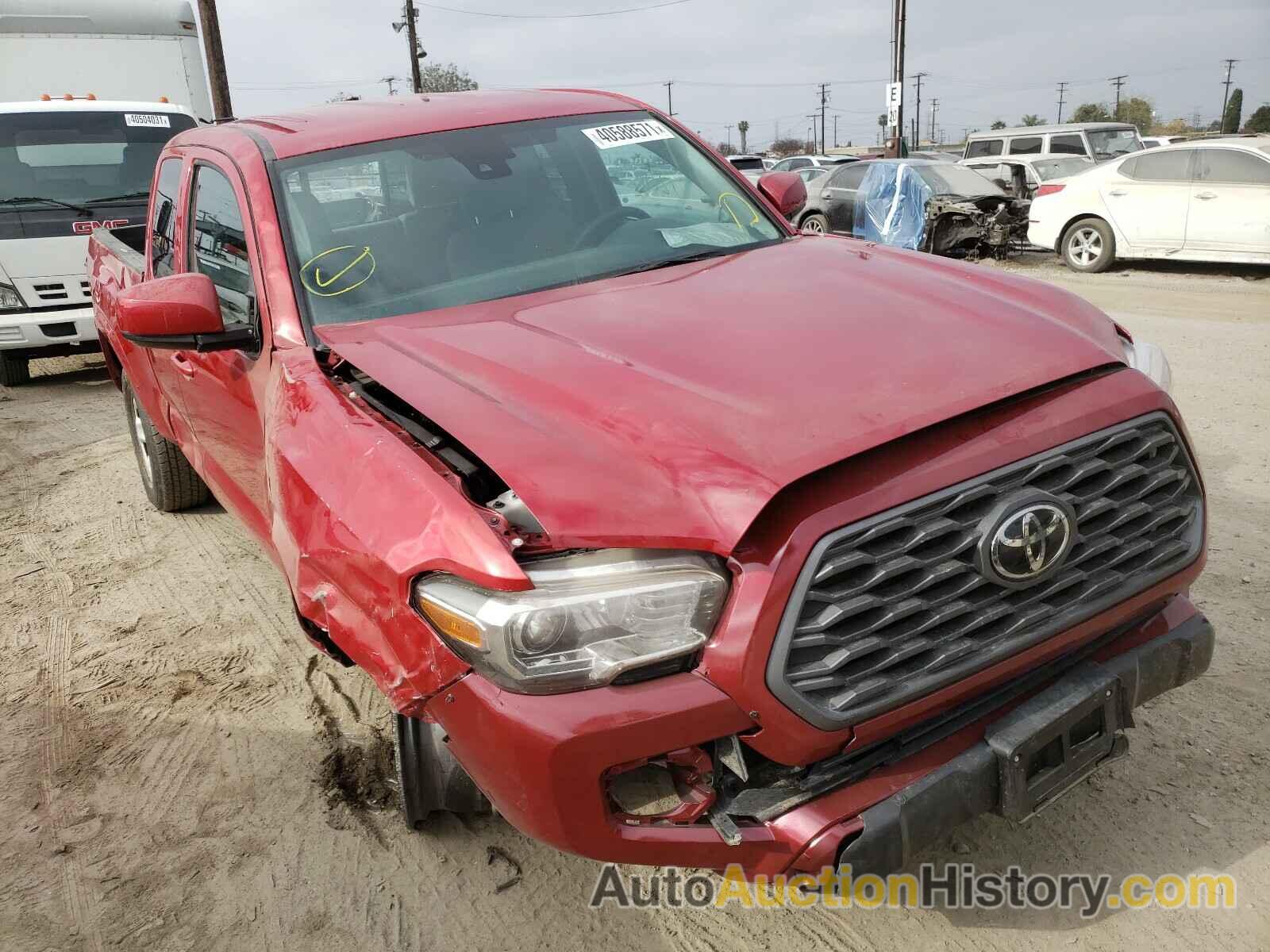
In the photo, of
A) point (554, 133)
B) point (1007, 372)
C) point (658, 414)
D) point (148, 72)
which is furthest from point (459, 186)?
point (148, 72)

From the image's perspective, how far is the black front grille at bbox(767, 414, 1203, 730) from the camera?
1.71 metres

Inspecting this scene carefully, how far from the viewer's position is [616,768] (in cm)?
173

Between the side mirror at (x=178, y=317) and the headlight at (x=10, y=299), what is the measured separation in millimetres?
6454

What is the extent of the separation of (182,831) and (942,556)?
7.14ft

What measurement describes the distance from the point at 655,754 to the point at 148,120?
354 inches

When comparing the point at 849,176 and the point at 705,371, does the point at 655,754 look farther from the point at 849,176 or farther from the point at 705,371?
the point at 849,176

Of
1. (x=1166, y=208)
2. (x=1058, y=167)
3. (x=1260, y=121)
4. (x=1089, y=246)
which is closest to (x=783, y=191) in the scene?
(x=1166, y=208)

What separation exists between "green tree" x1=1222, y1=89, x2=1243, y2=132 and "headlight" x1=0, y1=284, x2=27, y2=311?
68.1 m

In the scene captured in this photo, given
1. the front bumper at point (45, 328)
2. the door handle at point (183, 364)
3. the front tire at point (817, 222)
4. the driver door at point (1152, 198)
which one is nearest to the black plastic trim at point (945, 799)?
the door handle at point (183, 364)

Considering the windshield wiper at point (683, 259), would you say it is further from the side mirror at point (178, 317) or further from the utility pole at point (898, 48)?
the utility pole at point (898, 48)

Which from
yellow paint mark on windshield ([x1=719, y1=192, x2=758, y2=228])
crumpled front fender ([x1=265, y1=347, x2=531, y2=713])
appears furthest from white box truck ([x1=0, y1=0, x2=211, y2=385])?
crumpled front fender ([x1=265, y1=347, x2=531, y2=713])

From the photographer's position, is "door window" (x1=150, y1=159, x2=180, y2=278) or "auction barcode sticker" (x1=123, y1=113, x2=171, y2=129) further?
"auction barcode sticker" (x1=123, y1=113, x2=171, y2=129)

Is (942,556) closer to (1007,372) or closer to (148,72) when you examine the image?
(1007,372)

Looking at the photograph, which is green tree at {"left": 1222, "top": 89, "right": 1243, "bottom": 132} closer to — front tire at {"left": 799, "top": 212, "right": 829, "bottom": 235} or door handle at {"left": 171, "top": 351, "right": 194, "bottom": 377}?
front tire at {"left": 799, "top": 212, "right": 829, "bottom": 235}
